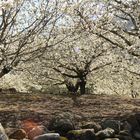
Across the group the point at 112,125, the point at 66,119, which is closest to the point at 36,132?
the point at 66,119

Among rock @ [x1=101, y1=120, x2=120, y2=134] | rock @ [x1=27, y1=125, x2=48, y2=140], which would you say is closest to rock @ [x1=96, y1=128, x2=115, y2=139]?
rock @ [x1=101, y1=120, x2=120, y2=134]

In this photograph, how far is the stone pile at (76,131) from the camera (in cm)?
1608

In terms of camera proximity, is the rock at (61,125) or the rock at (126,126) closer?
the rock at (61,125)

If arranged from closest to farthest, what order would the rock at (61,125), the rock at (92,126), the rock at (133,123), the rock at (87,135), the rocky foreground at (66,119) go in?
the rocky foreground at (66,119), the rock at (87,135), the rock at (61,125), the rock at (92,126), the rock at (133,123)

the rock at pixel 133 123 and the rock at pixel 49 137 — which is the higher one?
the rock at pixel 133 123

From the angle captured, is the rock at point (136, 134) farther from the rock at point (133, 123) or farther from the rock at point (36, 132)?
the rock at point (36, 132)

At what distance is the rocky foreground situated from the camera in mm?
16625

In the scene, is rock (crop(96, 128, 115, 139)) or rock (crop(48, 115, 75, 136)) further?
rock (crop(96, 128, 115, 139))

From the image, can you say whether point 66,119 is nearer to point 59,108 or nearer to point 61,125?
point 61,125

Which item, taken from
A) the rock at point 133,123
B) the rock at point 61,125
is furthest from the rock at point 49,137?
the rock at point 133,123

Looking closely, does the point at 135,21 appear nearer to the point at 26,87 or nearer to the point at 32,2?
the point at 32,2

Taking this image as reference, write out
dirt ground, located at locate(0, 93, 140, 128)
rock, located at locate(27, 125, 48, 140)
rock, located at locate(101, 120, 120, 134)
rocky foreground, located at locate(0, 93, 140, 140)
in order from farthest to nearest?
dirt ground, located at locate(0, 93, 140, 128) < rock, located at locate(101, 120, 120, 134) < rocky foreground, located at locate(0, 93, 140, 140) < rock, located at locate(27, 125, 48, 140)

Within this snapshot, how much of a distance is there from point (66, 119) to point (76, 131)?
2.10 ft

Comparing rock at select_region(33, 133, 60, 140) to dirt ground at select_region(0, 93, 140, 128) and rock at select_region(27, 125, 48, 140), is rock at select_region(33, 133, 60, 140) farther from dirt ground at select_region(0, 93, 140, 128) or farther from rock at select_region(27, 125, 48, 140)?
dirt ground at select_region(0, 93, 140, 128)
